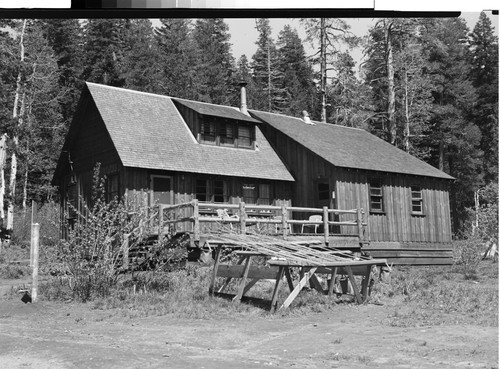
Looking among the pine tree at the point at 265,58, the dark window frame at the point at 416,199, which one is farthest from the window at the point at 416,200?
the pine tree at the point at 265,58

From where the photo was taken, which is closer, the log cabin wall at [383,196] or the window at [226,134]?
the log cabin wall at [383,196]

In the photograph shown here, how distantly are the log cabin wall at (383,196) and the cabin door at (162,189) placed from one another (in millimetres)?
5813

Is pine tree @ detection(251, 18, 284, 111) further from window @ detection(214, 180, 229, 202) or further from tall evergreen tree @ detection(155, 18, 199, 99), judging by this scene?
window @ detection(214, 180, 229, 202)

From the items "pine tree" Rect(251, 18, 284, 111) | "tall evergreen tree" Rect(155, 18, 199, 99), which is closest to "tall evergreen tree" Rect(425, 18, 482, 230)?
"pine tree" Rect(251, 18, 284, 111)

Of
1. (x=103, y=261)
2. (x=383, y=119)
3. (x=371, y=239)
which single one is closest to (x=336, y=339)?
(x=103, y=261)

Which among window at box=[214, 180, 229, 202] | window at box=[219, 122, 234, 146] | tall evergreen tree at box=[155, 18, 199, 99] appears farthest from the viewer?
window at box=[219, 122, 234, 146]

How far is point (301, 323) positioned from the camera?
33.2 ft

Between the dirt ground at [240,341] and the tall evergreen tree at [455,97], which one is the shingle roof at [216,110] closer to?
the tall evergreen tree at [455,97]

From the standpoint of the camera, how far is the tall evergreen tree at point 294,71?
9962 mm

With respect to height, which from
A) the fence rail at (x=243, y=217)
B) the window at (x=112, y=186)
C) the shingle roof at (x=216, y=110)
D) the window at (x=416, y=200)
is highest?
the shingle roof at (x=216, y=110)

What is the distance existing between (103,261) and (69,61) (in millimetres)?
6495

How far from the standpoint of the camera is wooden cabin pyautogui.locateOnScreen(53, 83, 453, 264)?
20.3 metres

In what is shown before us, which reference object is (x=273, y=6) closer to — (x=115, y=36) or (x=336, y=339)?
(x=336, y=339)

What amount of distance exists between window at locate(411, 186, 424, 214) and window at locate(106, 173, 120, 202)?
12136 millimetres
